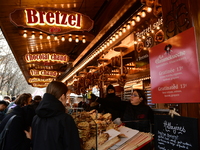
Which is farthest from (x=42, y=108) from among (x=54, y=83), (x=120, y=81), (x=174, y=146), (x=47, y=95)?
(x=120, y=81)

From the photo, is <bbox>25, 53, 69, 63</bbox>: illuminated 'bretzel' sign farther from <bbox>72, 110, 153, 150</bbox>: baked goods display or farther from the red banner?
the red banner

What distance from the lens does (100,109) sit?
5469 millimetres

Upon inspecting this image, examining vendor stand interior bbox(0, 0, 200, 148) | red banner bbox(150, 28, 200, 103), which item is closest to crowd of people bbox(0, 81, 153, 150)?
red banner bbox(150, 28, 200, 103)

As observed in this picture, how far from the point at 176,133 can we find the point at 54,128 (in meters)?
1.27

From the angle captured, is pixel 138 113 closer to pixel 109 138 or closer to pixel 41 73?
pixel 109 138

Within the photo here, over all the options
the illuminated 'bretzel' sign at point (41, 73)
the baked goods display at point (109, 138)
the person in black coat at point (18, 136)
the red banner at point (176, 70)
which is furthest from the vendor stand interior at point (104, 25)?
the illuminated 'bretzel' sign at point (41, 73)

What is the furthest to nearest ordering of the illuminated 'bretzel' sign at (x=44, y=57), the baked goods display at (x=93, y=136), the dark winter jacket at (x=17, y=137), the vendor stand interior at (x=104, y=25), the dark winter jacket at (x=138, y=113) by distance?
the illuminated 'bretzel' sign at (x=44, y=57) < the dark winter jacket at (x=138, y=113) < the dark winter jacket at (x=17, y=137) < the vendor stand interior at (x=104, y=25) < the baked goods display at (x=93, y=136)

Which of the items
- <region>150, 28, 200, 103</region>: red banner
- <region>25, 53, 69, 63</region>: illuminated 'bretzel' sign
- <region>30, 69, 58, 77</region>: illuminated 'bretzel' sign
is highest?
<region>25, 53, 69, 63</region>: illuminated 'bretzel' sign

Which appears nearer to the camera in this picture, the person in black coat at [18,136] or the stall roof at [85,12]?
the person in black coat at [18,136]

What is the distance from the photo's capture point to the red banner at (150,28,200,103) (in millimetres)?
1782

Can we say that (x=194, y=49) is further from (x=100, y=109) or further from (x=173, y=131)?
(x=100, y=109)

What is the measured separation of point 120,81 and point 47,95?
5523 millimetres

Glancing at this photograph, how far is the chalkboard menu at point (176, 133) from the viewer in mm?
1770

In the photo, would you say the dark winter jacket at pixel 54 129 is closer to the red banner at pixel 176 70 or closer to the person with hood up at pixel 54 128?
the person with hood up at pixel 54 128
